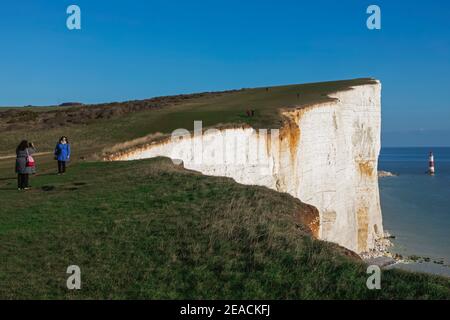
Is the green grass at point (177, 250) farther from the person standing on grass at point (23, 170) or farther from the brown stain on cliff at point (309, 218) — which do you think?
the person standing on grass at point (23, 170)

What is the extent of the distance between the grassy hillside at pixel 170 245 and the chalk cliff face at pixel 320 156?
8387 millimetres

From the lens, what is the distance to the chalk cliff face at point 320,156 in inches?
1037

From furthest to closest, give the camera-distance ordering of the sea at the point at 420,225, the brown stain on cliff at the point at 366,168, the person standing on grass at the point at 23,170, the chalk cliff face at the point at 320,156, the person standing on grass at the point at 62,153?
1. the brown stain on cliff at the point at 366,168
2. the sea at the point at 420,225
3. the chalk cliff face at the point at 320,156
4. the person standing on grass at the point at 62,153
5. the person standing on grass at the point at 23,170

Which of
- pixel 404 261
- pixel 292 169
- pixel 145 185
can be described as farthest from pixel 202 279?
pixel 404 261

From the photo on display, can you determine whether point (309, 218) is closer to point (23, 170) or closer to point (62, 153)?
point (23, 170)

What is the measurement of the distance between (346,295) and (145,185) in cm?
858

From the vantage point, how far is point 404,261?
117 feet

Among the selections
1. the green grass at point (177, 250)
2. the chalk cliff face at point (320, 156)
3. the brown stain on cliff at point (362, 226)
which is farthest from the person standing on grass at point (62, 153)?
the brown stain on cliff at point (362, 226)

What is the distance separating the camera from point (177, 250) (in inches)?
381

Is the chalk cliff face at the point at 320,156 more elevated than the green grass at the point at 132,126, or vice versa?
the green grass at the point at 132,126

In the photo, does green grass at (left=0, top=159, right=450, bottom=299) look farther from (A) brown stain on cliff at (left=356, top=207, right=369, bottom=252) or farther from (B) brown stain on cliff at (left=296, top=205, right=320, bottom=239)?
(A) brown stain on cliff at (left=356, top=207, right=369, bottom=252)

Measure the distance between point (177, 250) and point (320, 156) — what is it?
90.4ft

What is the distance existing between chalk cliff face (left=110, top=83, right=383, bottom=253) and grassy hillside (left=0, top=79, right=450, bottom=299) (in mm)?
8387
